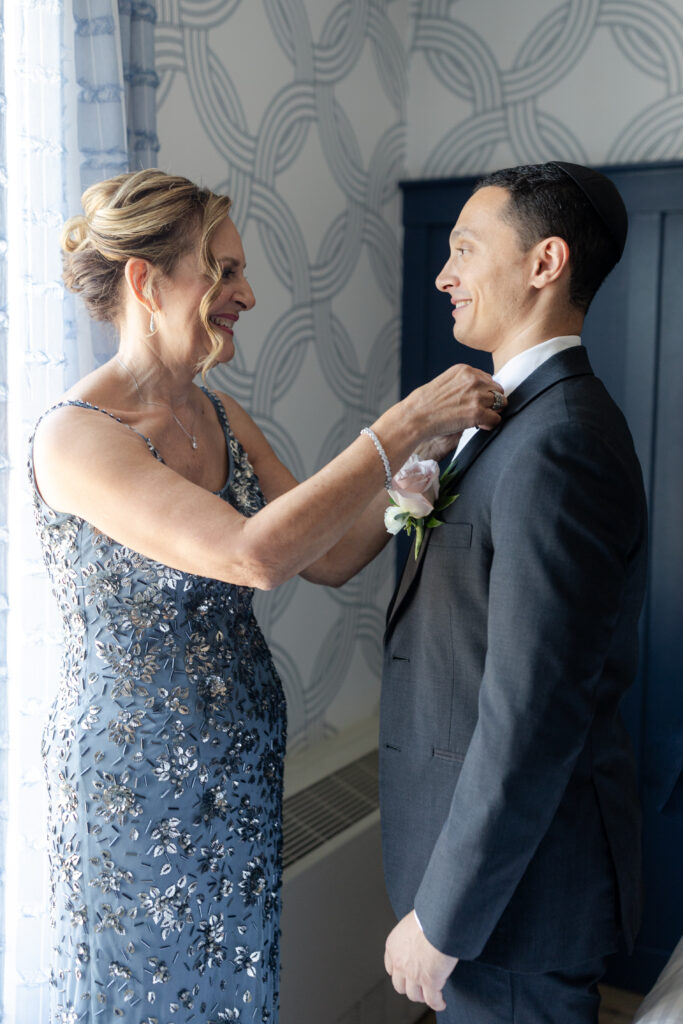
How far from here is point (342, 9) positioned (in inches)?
104

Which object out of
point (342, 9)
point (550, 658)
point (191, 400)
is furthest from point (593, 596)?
point (342, 9)

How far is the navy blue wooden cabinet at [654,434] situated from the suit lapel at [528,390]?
1354 mm

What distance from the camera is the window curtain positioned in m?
1.54

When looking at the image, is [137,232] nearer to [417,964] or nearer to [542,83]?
[417,964]

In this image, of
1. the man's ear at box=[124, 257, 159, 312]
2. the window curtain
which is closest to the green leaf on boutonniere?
the man's ear at box=[124, 257, 159, 312]

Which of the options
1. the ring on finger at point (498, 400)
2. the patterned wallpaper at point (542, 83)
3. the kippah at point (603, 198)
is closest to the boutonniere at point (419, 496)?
the ring on finger at point (498, 400)

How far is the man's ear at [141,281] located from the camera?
4.85 feet

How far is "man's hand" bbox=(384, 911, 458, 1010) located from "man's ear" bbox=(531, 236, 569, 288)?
0.94m

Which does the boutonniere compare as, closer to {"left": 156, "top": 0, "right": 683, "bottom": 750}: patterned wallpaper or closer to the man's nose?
the man's nose

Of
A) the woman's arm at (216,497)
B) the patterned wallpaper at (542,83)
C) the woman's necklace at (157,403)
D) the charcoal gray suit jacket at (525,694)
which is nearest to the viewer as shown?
the charcoal gray suit jacket at (525,694)

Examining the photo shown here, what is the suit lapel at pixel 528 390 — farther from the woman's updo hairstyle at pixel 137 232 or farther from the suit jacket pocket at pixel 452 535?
the woman's updo hairstyle at pixel 137 232

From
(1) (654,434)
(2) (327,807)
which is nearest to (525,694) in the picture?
(2) (327,807)

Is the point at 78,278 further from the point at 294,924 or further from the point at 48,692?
the point at 294,924

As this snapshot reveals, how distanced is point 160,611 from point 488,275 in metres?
0.72
